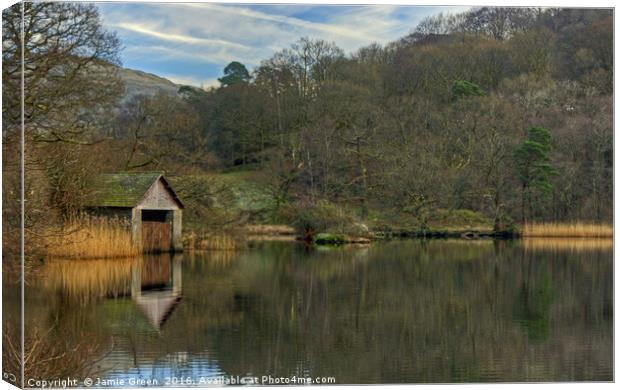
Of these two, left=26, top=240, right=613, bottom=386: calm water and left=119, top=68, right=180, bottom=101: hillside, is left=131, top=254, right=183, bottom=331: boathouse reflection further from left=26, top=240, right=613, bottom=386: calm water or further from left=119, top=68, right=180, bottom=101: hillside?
left=119, top=68, right=180, bottom=101: hillside

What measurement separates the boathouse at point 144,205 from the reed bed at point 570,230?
8.28 meters

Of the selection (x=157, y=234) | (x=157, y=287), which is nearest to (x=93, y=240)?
(x=157, y=287)

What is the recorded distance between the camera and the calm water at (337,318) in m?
8.82

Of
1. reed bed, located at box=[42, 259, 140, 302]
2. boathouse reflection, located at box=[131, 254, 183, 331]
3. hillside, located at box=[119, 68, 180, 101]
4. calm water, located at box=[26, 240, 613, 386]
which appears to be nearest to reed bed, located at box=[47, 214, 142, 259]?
reed bed, located at box=[42, 259, 140, 302]

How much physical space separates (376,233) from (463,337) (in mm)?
19921

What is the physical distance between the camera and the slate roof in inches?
819

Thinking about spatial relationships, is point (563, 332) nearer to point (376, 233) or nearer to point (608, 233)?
point (608, 233)

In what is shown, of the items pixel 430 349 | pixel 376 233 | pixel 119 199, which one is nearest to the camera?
pixel 430 349

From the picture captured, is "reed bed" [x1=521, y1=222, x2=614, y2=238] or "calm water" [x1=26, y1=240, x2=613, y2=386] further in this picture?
"reed bed" [x1=521, y1=222, x2=614, y2=238]

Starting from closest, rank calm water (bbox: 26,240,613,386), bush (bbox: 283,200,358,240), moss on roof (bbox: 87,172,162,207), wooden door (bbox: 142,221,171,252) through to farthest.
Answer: calm water (bbox: 26,240,613,386), moss on roof (bbox: 87,172,162,207), wooden door (bbox: 142,221,171,252), bush (bbox: 283,200,358,240)

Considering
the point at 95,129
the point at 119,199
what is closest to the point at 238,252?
the point at 119,199

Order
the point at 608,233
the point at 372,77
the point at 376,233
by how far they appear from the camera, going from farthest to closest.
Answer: the point at 376,233, the point at 372,77, the point at 608,233

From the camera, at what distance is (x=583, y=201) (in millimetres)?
15695

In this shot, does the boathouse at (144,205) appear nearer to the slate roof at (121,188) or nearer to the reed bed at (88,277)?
the slate roof at (121,188)
